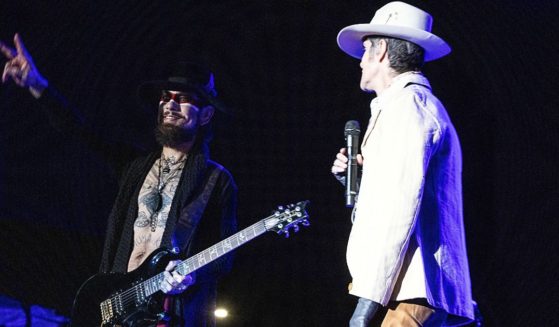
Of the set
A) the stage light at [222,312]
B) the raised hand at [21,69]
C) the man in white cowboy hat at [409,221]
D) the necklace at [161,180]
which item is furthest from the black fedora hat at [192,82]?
the man in white cowboy hat at [409,221]

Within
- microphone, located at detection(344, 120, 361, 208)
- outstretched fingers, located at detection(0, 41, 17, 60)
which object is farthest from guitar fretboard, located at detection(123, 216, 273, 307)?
outstretched fingers, located at detection(0, 41, 17, 60)

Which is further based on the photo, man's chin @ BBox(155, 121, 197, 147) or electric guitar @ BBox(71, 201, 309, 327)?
man's chin @ BBox(155, 121, 197, 147)

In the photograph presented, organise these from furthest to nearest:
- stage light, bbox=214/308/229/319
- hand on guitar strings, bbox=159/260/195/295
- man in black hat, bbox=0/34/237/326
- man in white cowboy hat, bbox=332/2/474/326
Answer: stage light, bbox=214/308/229/319 < man in black hat, bbox=0/34/237/326 < hand on guitar strings, bbox=159/260/195/295 < man in white cowboy hat, bbox=332/2/474/326

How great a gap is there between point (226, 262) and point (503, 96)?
2.22m

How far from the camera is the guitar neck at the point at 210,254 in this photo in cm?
351

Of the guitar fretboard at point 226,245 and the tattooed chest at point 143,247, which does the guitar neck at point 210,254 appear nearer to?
the guitar fretboard at point 226,245

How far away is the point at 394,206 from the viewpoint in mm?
2062

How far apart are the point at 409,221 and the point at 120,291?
2185 millimetres

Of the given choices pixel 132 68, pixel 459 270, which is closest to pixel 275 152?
pixel 132 68

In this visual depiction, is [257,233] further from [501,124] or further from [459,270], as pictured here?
[501,124]

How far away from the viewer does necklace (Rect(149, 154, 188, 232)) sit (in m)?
3.94

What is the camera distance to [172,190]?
13.2 ft

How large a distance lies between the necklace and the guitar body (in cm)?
34

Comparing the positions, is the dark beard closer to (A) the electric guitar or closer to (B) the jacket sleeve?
(B) the jacket sleeve
